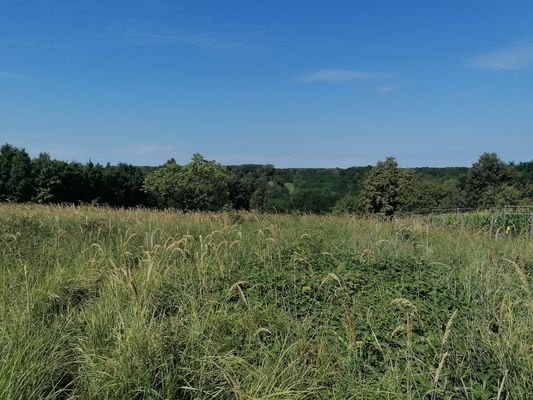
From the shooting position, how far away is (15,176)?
192ft

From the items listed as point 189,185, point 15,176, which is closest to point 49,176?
point 15,176

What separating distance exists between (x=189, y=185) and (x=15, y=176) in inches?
910

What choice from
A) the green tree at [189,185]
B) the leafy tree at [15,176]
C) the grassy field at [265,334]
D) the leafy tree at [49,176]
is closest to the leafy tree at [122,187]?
the green tree at [189,185]

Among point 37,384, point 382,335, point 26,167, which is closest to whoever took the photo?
point 37,384

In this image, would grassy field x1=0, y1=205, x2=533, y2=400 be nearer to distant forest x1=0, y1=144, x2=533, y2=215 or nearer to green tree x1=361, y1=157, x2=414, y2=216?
distant forest x1=0, y1=144, x2=533, y2=215

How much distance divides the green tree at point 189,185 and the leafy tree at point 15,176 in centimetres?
1758

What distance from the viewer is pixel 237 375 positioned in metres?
2.96

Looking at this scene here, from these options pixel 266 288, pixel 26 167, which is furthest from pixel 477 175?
pixel 266 288

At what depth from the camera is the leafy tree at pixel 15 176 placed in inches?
2285

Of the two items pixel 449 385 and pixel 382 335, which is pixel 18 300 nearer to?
pixel 382 335

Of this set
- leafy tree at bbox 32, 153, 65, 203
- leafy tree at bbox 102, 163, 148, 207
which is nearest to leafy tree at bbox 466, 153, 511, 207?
leafy tree at bbox 102, 163, 148, 207

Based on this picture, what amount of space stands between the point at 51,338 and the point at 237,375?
1.29 meters

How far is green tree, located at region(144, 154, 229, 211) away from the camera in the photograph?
69.2 m

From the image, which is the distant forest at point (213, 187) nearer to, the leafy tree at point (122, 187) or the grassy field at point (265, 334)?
the leafy tree at point (122, 187)
